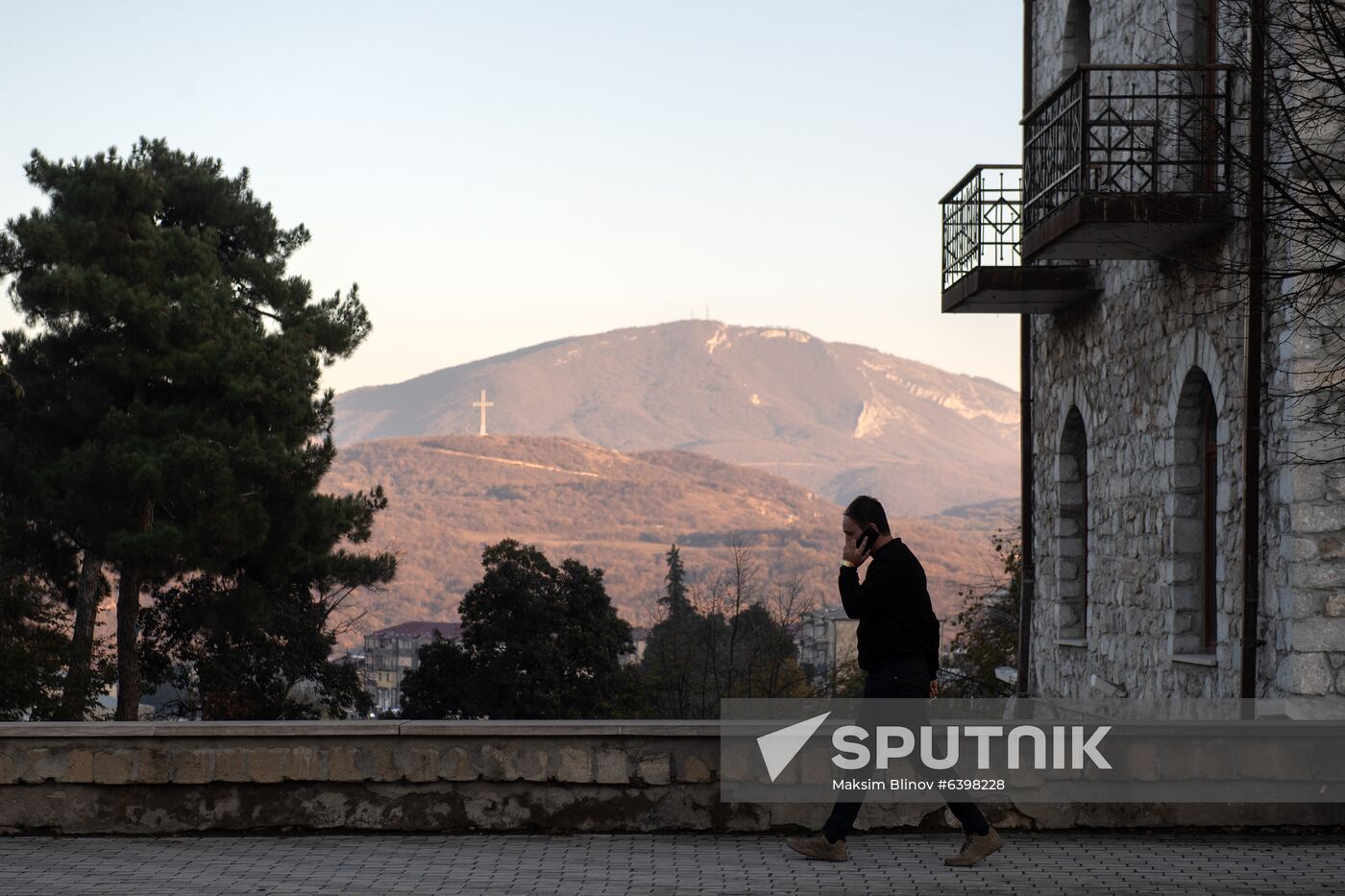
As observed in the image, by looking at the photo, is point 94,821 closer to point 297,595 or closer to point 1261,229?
point 1261,229

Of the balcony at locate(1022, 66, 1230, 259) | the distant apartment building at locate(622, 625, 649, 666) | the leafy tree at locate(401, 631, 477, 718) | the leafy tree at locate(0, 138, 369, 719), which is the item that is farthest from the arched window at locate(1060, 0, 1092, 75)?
the distant apartment building at locate(622, 625, 649, 666)

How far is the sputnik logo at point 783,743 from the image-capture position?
896cm

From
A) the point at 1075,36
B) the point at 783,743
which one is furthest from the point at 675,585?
the point at 783,743

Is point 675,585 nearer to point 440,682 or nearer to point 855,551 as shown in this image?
point 440,682

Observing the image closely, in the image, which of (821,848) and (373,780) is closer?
(821,848)

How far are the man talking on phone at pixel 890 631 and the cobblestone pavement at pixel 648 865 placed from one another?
156mm

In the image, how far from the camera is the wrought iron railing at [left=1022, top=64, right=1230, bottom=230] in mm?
11766

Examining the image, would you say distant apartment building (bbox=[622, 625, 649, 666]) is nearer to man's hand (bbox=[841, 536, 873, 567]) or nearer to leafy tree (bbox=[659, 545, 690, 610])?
leafy tree (bbox=[659, 545, 690, 610])

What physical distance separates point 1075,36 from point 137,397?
27938 mm

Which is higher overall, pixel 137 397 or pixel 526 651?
pixel 137 397

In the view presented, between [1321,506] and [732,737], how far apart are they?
4402mm

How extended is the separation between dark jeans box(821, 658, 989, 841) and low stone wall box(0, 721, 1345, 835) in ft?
2.83

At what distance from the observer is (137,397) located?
38750 mm

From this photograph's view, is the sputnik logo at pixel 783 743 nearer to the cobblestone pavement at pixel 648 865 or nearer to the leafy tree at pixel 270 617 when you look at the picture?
the cobblestone pavement at pixel 648 865
